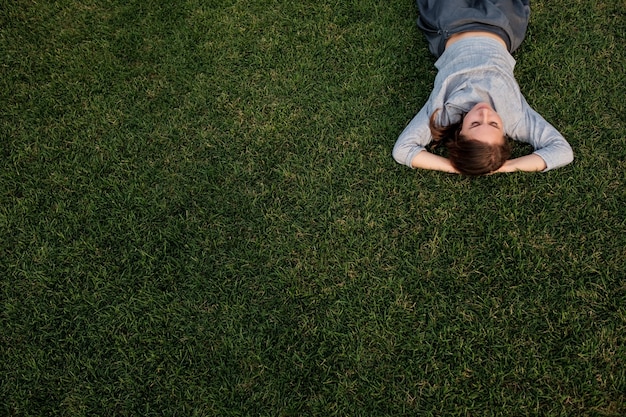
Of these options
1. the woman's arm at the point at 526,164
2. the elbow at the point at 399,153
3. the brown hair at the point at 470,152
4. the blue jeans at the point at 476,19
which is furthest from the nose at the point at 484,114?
the blue jeans at the point at 476,19

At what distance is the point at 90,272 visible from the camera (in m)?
→ 2.90

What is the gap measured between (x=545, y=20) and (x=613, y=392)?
8.73 feet

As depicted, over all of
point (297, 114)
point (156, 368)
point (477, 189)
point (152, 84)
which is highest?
point (152, 84)

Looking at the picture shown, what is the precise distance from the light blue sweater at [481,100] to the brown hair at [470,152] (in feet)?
0.25

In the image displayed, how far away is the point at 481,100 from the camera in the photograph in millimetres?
3076

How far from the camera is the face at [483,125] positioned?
2830mm

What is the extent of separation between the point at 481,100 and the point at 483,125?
31cm

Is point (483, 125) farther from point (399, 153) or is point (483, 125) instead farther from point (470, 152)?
point (399, 153)

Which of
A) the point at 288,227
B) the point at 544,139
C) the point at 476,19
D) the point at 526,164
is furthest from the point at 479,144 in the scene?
the point at 288,227

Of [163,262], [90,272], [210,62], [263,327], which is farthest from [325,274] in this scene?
[210,62]

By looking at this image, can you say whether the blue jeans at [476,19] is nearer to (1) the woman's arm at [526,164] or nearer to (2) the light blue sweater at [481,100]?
(2) the light blue sweater at [481,100]

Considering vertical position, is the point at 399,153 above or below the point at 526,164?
above

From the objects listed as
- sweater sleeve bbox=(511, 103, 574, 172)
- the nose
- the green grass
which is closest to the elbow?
the green grass

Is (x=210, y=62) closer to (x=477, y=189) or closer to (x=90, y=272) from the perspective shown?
(x=90, y=272)
